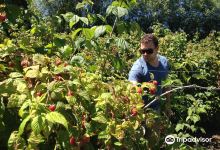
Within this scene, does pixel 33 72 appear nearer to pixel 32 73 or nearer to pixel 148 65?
pixel 32 73

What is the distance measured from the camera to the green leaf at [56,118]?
→ 63.1 inches

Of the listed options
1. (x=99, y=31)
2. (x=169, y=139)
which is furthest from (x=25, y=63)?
(x=169, y=139)

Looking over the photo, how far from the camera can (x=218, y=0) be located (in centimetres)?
3084

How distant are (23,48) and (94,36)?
57 centimetres

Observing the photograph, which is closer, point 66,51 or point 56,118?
point 56,118

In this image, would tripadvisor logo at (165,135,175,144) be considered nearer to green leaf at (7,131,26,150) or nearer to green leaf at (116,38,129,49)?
green leaf at (116,38,129,49)

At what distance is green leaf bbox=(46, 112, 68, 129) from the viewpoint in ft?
5.25

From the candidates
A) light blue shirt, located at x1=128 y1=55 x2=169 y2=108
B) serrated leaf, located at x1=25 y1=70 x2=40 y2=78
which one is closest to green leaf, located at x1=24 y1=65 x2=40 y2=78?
serrated leaf, located at x1=25 y1=70 x2=40 y2=78

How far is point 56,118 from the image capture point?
1.61m

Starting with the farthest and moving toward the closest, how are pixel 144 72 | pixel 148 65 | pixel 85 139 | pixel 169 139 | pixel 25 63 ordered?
1. pixel 148 65
2. pixel 144 72
3. pixel 169 139
4. pixel 25 63
5. pixel 85 139

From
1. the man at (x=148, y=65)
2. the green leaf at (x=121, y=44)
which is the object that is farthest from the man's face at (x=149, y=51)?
the green leaf at (x=121, y=44)

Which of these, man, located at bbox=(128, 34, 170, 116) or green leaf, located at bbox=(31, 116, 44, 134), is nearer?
green leaf, located at bbox=(31, 116, 44, 134)

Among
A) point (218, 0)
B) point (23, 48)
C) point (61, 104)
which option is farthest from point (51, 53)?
point (218, 0)

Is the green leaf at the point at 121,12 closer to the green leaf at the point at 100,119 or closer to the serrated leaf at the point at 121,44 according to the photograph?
the serrated leaf at the point at 121,44
